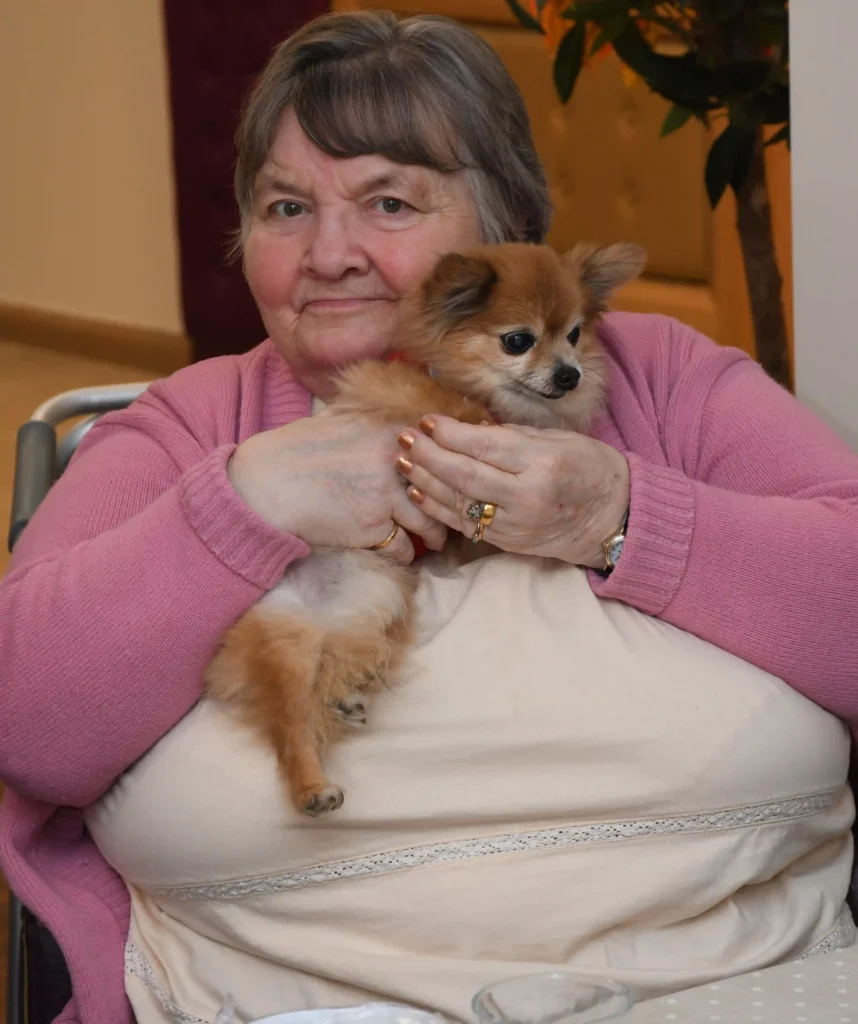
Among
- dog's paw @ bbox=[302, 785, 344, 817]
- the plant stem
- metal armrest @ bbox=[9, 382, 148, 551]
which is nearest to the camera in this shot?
dog's paw @ bbox=[302, 785, 344, 817]

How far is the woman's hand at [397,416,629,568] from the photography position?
132cm

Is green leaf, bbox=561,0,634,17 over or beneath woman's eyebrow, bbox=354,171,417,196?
over

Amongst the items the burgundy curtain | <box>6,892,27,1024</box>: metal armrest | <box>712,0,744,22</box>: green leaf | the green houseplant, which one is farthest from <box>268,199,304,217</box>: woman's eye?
the burgundy curtain

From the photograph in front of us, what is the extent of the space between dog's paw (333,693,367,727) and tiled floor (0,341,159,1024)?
3.65m

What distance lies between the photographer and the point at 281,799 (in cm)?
124

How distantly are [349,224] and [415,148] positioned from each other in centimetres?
12

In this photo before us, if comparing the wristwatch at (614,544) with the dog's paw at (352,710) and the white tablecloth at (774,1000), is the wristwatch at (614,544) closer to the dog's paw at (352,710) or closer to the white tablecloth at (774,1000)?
the dog's paw at (352,710)

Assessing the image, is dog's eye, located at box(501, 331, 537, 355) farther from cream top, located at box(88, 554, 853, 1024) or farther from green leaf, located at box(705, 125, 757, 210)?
green leaf, located at box(705, 125, 757, 210)

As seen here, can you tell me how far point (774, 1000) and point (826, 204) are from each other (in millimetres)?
1126

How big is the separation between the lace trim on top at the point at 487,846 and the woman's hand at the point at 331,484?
1.12 ft

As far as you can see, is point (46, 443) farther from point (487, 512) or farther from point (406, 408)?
point (487, 512)

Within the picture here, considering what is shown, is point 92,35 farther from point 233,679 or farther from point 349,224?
point 233,679

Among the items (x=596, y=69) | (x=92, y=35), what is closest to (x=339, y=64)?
(x=596, y=69)

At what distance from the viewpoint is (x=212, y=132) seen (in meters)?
5.11
